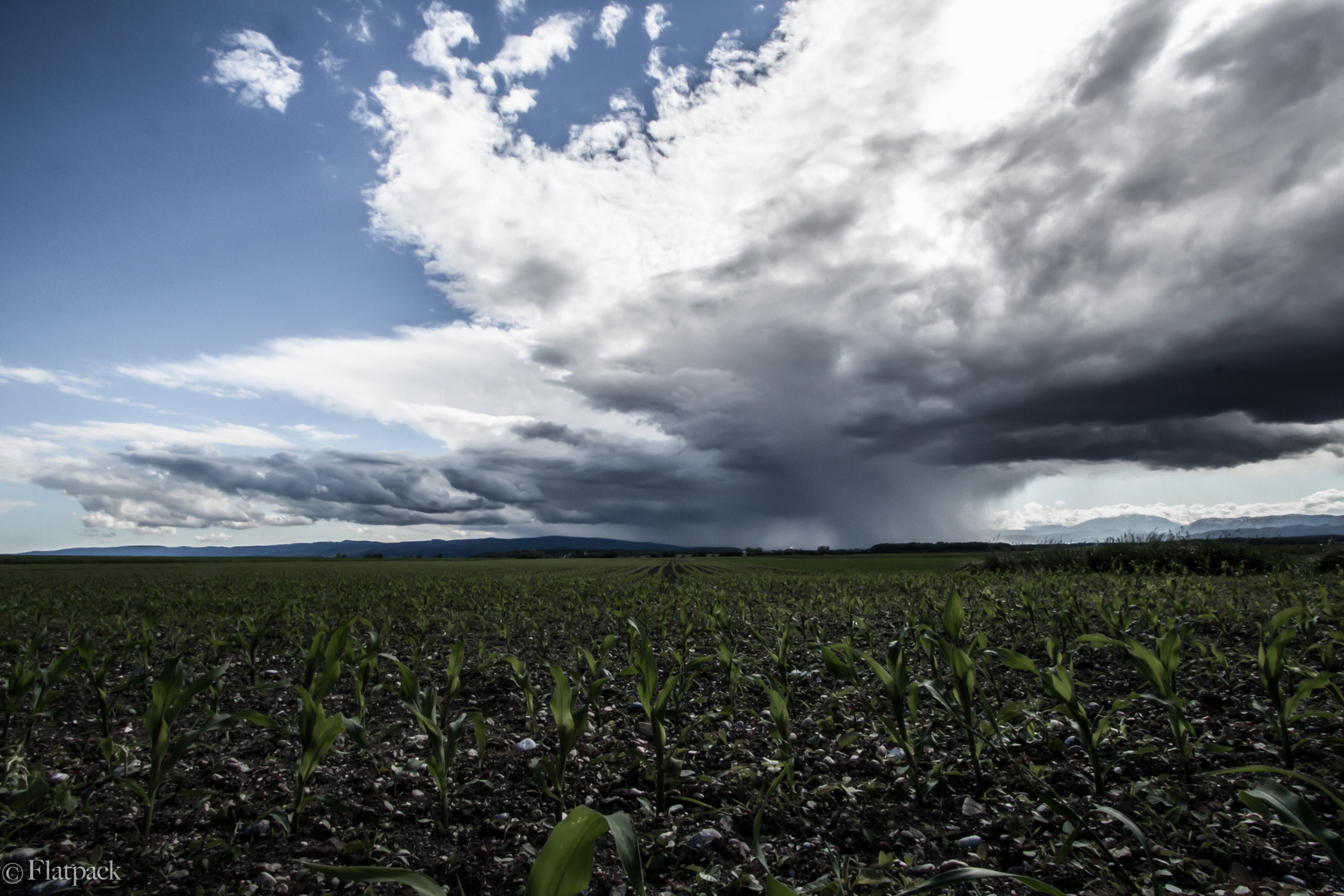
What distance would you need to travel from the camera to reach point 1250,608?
8609mm

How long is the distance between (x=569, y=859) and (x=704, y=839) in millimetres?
1822

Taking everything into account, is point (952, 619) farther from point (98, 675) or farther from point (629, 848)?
point (98, 675)

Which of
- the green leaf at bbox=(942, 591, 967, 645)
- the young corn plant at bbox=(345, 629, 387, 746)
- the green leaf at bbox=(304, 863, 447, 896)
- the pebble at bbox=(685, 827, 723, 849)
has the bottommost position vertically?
the pebble at bbox=(685, 827, 723, 849)

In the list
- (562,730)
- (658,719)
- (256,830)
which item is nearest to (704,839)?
(658,719)

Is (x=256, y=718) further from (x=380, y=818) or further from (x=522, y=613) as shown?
(x=522, y=613)

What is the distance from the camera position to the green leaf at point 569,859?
1858 mm

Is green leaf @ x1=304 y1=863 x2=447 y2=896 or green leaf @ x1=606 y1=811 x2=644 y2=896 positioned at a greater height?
green leaf @ x1=304 y1=863 x2=447 y2=896

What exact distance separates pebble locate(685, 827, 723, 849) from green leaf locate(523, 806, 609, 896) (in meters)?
1.65

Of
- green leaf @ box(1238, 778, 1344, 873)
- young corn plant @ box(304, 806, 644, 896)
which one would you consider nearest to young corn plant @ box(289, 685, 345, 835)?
young corn plant @ box(304, 806, 644, 896)

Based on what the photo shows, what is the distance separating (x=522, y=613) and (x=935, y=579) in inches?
454

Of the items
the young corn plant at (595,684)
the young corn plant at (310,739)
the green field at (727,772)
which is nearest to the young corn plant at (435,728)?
the green field at (727,772)

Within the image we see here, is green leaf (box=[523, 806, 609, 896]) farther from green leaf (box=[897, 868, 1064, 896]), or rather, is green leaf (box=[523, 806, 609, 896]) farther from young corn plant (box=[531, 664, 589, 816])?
young corn plant (box=[531, 664, 589, 816])

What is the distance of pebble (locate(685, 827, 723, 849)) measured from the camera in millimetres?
3340

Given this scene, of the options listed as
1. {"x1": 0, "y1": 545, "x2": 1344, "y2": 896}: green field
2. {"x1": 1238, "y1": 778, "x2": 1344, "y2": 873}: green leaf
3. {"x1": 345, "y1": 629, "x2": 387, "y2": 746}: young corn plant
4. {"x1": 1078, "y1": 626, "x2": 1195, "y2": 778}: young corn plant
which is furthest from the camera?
{"x1": 345, "y1": 629, "x2": 387, "y2": 746}: young corn plant
